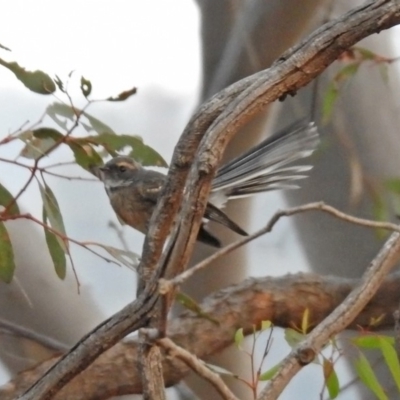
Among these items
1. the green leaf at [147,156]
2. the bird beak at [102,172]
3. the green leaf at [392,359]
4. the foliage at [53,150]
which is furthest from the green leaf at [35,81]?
the green leaf at [392,359]

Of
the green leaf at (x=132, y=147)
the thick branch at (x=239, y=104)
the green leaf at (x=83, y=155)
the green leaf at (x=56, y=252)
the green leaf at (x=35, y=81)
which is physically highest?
the green leaf at (x=35, y=81)

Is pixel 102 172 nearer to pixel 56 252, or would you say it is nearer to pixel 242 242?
pixel 56 252

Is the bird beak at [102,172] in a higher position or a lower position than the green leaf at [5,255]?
higher

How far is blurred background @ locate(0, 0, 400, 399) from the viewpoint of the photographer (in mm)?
1027

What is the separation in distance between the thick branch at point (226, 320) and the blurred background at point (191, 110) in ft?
0.56

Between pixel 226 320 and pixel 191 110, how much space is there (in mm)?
454

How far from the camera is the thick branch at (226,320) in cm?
74

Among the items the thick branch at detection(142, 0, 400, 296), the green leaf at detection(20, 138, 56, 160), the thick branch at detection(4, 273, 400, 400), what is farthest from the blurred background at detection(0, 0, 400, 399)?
the thick branch at detection(142, 0, 400, 296)

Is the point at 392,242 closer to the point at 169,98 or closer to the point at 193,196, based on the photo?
the point at 193,196

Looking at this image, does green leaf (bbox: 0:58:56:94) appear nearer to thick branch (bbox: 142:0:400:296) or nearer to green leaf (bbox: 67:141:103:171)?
green leaf (bbox: 67:141:103:171)

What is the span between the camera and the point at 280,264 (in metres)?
1.21

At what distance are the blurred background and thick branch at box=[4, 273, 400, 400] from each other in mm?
172

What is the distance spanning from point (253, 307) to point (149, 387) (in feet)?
→ 1.43

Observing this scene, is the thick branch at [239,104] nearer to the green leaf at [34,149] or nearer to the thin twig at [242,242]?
the thin twig at [242,242]
